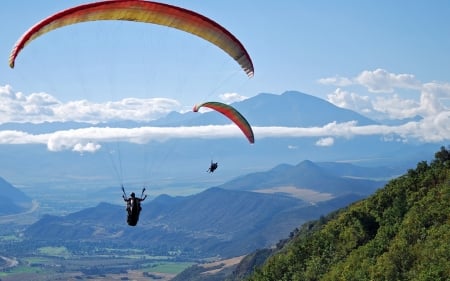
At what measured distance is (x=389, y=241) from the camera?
2083 inches

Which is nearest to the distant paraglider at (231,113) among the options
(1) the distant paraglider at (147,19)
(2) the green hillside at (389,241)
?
(1) the distant paraglider at (147,19)

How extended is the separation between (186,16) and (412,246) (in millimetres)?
27492

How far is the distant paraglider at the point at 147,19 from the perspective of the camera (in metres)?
26.3

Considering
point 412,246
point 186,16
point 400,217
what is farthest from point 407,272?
point 186,16

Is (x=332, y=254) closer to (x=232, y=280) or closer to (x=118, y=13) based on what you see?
(x=118, y=13)

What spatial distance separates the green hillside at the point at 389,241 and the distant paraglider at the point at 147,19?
18.9m

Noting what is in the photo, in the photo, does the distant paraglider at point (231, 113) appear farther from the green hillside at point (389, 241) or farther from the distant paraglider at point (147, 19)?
the green hillside at point (389, 241)

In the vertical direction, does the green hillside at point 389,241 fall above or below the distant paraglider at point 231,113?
below

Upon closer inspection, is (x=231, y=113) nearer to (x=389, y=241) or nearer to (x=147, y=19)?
(x=147, y=19)

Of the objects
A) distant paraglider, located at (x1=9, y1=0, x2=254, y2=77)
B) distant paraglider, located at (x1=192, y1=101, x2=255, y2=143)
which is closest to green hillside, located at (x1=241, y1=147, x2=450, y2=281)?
distant paraglider, located at (x1=192, y1=101, x2=255, y2=143)

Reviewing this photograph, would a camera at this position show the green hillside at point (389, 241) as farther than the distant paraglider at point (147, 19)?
Yes

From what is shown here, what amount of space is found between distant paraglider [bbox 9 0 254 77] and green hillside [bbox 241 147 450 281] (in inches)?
745

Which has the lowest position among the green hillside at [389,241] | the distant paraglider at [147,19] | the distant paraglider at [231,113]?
the green hillside at [389,241]

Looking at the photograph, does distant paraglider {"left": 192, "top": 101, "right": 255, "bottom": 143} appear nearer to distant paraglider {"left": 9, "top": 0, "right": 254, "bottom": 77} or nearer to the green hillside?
distant paraglider {"left": 9, "top": 0, "right": 254, "bottom": 77}
